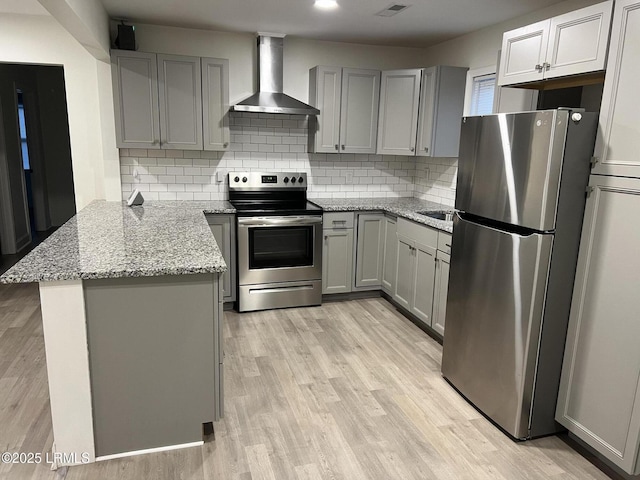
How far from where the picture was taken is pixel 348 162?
4.87 metres

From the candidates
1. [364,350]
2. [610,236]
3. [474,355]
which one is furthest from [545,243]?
[364,350]

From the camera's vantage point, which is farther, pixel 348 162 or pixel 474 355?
pixel 348 162

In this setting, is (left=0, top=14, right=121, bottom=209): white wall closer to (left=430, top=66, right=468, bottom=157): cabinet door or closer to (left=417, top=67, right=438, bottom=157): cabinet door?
(left=417, top=67, right=438, bottom=157): cabinet door

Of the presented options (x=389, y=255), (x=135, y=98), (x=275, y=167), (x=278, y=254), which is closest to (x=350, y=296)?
(x=389, y=255)

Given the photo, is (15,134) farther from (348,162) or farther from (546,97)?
(546,97)

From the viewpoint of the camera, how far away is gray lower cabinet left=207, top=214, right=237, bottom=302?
13.0 feet

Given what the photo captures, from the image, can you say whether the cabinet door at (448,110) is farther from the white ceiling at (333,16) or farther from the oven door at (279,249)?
the oven door at (279,249)

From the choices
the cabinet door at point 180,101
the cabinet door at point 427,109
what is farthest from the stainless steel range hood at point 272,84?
the cabinet door at point 427,109

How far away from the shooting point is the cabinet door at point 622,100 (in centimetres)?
195

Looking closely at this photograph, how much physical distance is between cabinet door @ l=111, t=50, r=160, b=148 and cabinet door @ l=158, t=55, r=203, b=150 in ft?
0.19

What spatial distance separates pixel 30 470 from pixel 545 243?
2.61 meters

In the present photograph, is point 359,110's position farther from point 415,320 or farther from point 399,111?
point 415,320

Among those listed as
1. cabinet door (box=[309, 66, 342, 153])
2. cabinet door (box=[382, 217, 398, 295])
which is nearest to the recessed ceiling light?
cabinet door (box=[309, 66, 342, 153])

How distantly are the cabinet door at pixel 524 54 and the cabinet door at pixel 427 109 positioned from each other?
1.40 m
